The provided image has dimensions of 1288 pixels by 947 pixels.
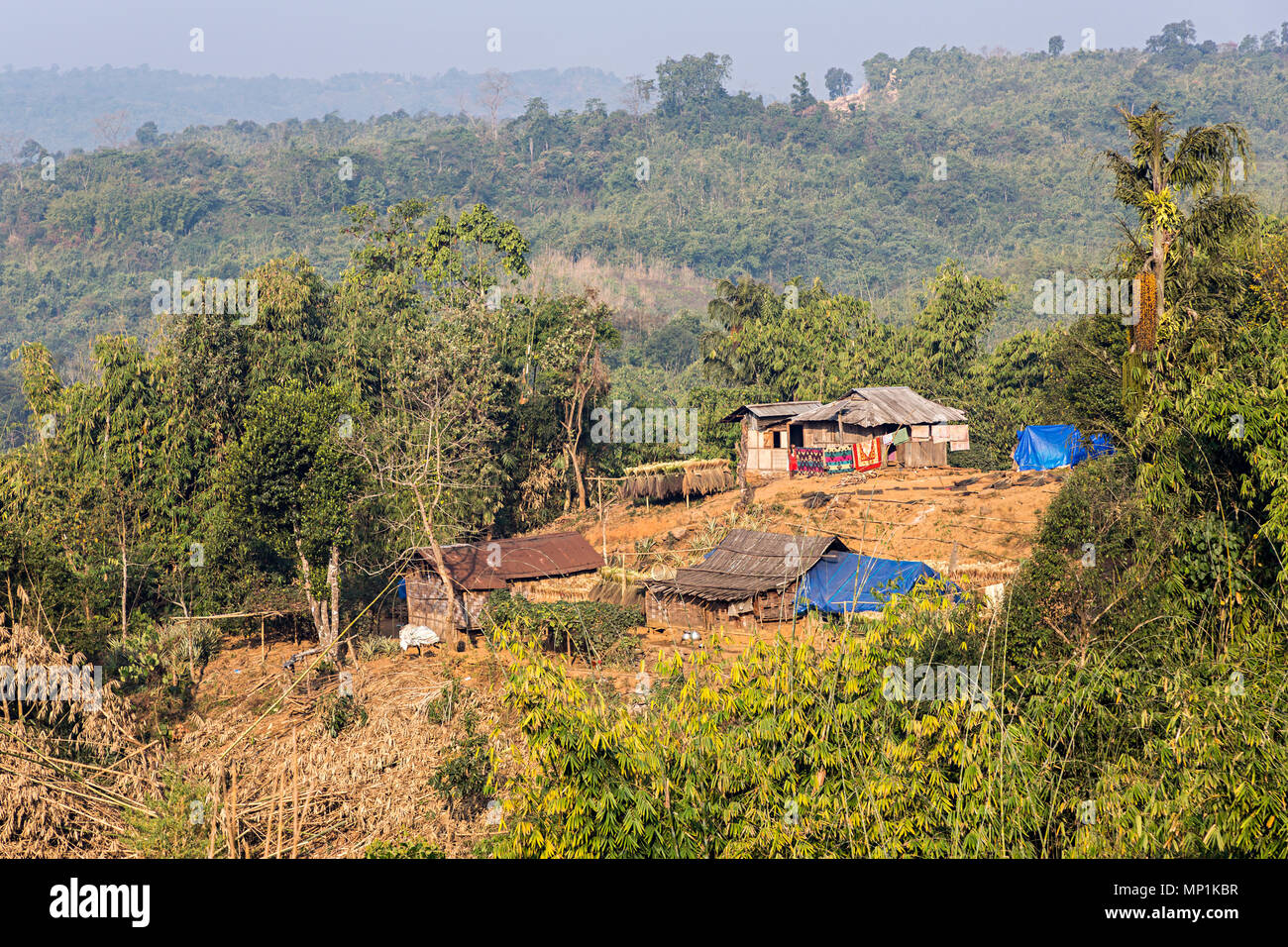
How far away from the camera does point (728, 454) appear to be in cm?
5294

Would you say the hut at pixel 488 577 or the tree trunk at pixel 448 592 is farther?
the hut at pixel 488 577

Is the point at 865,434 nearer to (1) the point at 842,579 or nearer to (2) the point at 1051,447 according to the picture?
(2) the point at 1051,447

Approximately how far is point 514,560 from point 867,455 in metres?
17.9

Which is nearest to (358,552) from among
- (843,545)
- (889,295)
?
(843,545)

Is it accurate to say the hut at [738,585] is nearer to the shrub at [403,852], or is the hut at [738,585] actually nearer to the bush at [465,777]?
the bush at [465,777]

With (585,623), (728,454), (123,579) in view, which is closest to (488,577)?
(585,623)

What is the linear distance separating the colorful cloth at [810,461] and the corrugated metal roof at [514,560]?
1280 cm

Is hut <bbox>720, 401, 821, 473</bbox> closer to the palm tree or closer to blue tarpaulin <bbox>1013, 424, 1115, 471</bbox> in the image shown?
blue tarpaulin <bbox>1013, 424, 1115, 471</bbox>

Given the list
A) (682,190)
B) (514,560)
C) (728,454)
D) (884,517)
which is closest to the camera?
(514,560)

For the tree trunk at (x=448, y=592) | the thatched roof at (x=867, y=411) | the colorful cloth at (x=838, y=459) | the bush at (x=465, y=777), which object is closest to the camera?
the bush at (x=465, y=777)

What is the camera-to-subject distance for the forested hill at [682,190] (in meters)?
126

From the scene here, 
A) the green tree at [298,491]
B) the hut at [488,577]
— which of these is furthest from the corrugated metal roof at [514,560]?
the green tree at [298,491]
